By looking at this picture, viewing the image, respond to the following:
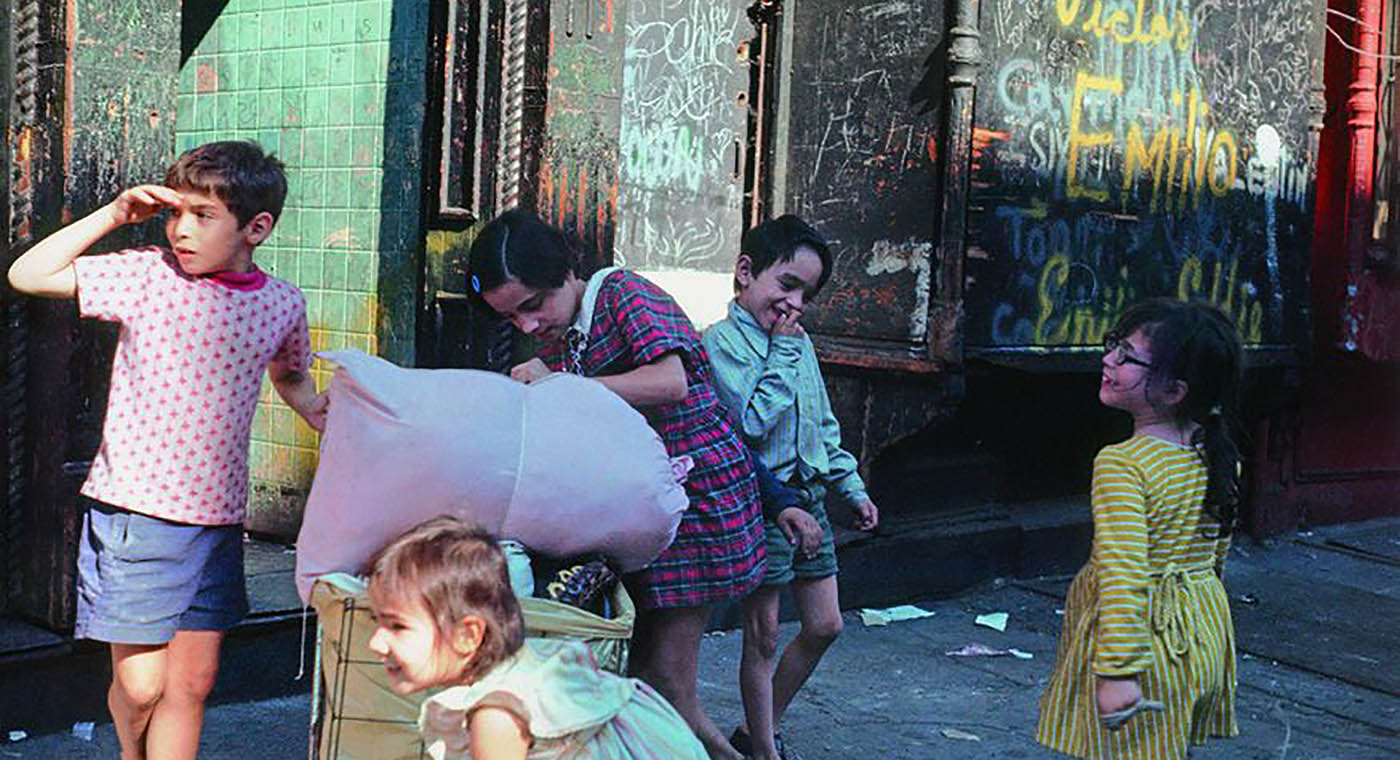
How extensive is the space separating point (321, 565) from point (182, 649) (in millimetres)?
913

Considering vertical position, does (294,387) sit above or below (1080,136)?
Answer: below

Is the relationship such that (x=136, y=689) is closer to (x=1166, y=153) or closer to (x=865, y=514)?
(x=865, y=514)

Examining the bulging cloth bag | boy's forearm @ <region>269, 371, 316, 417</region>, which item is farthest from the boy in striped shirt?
the bulging cloth bag

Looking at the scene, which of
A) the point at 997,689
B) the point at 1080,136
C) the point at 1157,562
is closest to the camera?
the point at 1157,562

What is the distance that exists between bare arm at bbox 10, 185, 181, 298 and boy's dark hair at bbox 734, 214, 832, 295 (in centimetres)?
157

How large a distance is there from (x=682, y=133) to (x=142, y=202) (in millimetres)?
3521

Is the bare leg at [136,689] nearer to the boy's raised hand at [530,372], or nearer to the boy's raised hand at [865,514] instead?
the boy's raised hand at [530,372]

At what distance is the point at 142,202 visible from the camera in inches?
136

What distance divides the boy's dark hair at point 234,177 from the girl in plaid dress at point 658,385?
18.6 inches

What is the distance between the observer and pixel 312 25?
20.5 ft

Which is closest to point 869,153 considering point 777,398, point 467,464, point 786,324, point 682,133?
point 682,133

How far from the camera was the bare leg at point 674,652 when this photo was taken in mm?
3992

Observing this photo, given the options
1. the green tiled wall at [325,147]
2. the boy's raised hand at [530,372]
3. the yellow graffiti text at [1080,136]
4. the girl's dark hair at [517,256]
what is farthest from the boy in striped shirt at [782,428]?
the yellow graffiti text at [1080,136]

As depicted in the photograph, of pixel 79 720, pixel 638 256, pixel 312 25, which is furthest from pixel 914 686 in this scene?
pixel 312 25
